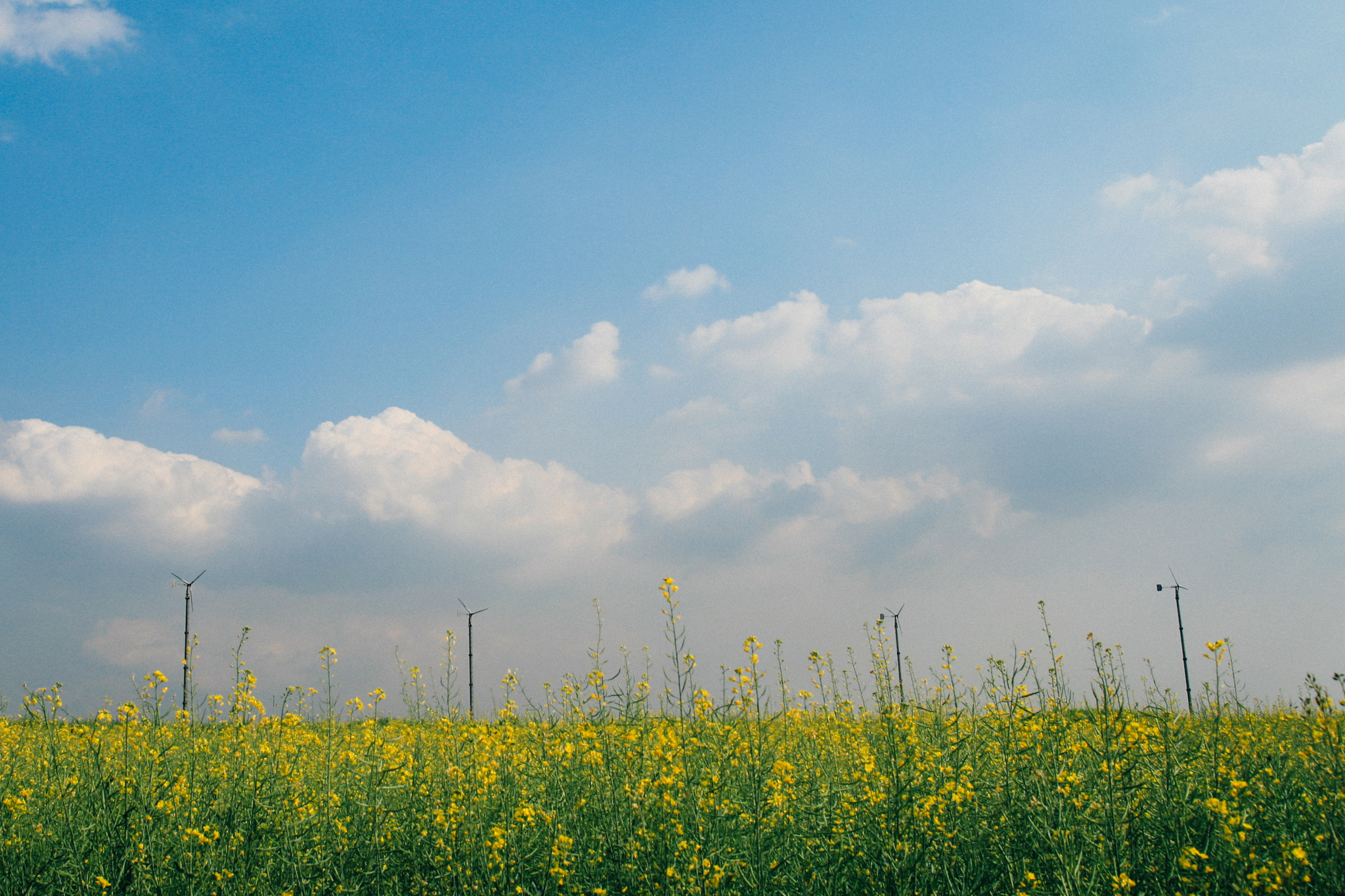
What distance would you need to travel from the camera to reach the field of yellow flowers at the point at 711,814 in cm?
488

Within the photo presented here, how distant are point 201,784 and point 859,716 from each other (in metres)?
7.70

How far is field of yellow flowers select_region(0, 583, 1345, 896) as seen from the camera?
4875mm

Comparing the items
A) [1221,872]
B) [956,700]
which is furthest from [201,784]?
[1221,872]

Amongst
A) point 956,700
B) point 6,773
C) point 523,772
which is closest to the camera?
point 523,772

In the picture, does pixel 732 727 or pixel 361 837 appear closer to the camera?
pixel 732 727

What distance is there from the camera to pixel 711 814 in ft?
18.4

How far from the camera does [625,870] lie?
507 cm

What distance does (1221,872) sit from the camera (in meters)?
4.78

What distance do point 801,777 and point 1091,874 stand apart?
112 inches

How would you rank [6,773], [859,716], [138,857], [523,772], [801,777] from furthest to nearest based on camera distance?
[859,716], [6,773], [801,777], [523,772], [138,857]

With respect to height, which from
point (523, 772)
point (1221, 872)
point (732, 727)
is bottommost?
point (1221, 872)

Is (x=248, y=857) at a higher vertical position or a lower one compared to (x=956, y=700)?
lower

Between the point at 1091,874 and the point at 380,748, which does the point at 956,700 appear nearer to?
the point at 1091,874

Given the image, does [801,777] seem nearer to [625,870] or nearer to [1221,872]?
[625,870]
